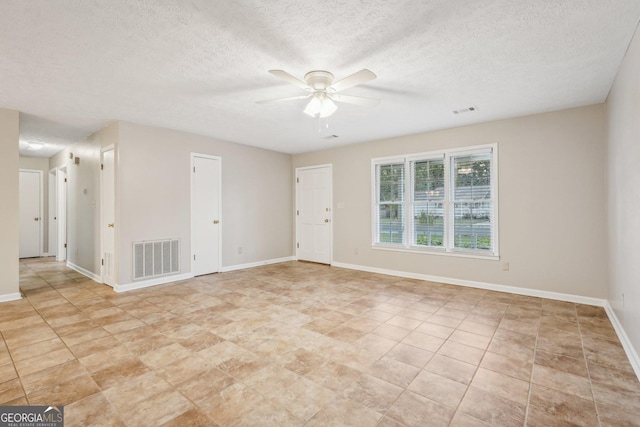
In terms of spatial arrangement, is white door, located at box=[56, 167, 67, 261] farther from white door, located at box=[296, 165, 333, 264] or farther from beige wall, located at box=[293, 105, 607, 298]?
beige wall, located at box=[293, 105, 607, 298]

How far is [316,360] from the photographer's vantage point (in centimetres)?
238

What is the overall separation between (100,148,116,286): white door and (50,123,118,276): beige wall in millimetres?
229

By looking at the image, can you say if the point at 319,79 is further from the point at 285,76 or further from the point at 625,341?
the point at 625,341

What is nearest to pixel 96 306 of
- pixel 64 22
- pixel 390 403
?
pixel 64 22

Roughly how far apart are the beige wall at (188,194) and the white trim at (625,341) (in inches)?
215

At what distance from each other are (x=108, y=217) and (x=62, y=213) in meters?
3.40

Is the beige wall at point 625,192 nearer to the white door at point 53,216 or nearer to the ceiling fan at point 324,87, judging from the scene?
the ceiling fan at point 324,87

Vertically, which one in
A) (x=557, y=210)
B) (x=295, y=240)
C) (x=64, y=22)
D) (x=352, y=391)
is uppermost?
(x=64, y=22)

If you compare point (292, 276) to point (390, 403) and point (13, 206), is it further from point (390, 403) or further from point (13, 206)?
point (13, 206)

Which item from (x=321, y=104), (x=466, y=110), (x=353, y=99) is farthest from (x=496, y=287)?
(x=321, y=104)

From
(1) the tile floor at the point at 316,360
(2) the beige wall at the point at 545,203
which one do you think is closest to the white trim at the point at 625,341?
(1) the tile floor at the point at 316,360

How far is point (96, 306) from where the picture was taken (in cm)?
368

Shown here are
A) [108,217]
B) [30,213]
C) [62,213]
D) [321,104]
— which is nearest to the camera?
[321,104]

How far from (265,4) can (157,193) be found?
378 cm
